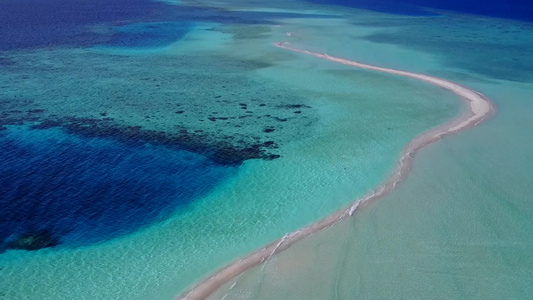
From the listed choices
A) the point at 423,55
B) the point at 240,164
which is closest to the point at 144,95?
the point at 240,164

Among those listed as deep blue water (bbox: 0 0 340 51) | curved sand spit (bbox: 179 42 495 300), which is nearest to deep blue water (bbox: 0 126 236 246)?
curved sand spit (bbox: 179 42 495 300)

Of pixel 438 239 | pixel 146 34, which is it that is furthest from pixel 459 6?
pixel 438 239

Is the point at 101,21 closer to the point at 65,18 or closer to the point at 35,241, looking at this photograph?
the point at 65,18

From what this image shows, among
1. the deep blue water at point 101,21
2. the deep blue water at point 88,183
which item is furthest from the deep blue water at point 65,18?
the deep blue water at point 88,183

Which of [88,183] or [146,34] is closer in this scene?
[88,183]

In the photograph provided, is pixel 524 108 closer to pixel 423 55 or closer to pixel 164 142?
pixel 423 55

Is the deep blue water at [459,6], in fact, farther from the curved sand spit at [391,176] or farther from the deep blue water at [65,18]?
the curved sand spit at [391,176]
